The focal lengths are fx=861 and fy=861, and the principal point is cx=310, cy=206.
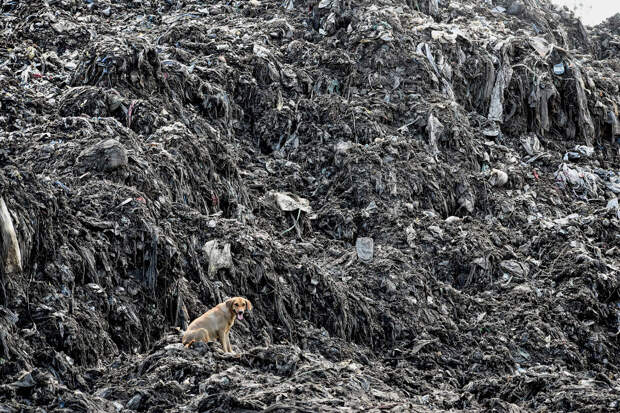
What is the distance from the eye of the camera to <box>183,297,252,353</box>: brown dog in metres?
6.25

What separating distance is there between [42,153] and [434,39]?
662 cm

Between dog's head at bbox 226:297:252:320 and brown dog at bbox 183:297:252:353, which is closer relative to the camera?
brown dog at bbox 183:297:252:353

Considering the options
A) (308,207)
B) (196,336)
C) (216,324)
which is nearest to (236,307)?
(216,324)

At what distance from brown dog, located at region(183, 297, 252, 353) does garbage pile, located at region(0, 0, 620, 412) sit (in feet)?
0.49

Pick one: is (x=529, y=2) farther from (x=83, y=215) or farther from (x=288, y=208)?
(x=83, y=215)

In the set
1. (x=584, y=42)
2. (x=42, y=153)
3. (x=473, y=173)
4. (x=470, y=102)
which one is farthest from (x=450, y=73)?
(x=42, y=153)

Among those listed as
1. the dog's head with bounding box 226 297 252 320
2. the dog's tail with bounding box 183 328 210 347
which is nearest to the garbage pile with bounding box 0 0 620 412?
the dog's tail with bounding box 183 328 210 347

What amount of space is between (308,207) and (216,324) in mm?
3804

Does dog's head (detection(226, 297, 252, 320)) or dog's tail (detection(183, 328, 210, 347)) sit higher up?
dog's head (detection(226, 297, 252, 320))

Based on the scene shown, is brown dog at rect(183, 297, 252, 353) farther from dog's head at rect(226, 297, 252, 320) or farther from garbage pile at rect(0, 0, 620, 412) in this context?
garbage pile at rect(0, 0, 620, 412)

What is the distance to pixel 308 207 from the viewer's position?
32.8 feet

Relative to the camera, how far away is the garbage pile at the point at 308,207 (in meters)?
6.19

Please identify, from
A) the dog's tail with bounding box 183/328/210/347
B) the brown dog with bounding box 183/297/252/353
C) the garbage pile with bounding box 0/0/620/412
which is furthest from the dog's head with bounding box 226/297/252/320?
the garbage pile with bounding box 0/0/620/412

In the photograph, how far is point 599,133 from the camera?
13.3m
